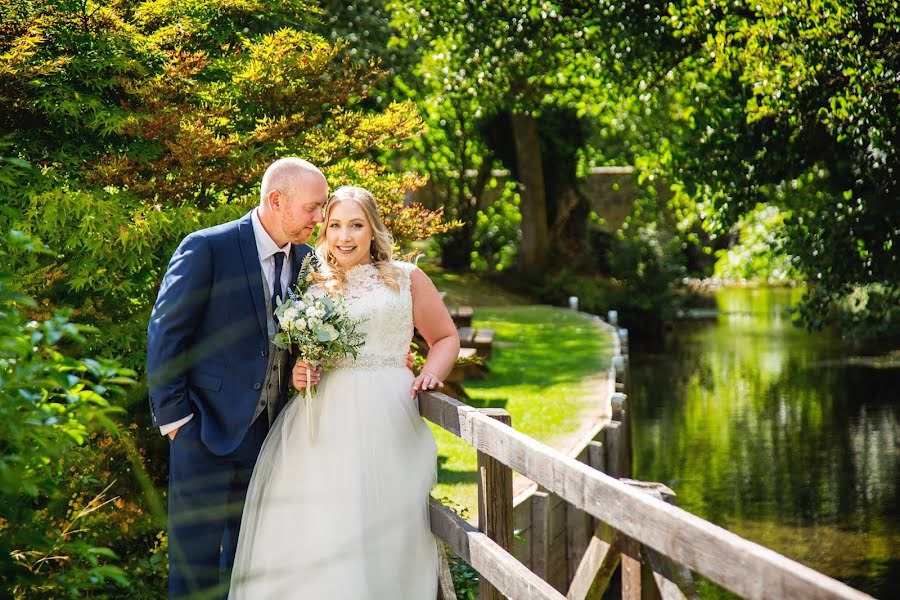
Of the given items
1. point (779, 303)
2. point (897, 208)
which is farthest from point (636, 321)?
point (897, 208)

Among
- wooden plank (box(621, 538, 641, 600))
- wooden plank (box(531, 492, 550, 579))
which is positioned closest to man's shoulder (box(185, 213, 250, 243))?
wooden plank (box(621, 538, 641, 600))

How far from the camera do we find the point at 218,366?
4727 millimetres

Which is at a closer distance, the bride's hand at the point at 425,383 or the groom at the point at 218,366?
the groom at the point at 218,366

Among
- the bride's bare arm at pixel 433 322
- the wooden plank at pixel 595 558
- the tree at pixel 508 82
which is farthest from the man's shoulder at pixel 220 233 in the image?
the tree at pixel 508 82

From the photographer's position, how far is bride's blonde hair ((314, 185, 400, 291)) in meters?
4.97

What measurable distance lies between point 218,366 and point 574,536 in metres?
4.81

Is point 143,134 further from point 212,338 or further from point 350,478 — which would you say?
point 350,478

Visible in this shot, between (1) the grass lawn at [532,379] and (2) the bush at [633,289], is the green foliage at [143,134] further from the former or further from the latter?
(2) the bush at [633,289]

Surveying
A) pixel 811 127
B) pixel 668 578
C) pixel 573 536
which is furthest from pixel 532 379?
pixel 668 578

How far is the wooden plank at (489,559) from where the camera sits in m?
3.84

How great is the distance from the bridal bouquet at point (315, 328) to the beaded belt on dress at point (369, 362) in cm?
4

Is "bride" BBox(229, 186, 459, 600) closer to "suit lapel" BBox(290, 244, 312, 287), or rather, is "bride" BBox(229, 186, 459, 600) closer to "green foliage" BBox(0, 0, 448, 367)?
"suit lapel" BBox(290, 244, 312, 287)

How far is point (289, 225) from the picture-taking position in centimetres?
489

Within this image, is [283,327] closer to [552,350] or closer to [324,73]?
[324,73]
